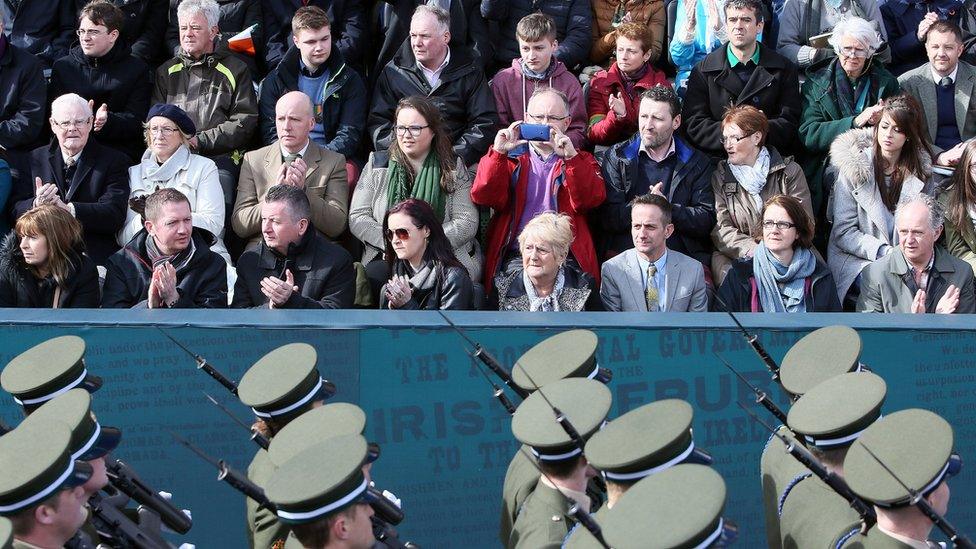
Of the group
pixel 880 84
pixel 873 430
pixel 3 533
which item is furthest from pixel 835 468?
pixel 880 84

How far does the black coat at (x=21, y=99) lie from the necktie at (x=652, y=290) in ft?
13.4

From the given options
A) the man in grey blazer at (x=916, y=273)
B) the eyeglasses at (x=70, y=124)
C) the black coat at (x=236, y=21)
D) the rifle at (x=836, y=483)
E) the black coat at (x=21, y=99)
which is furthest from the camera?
the black coat at (x=236, y=21)

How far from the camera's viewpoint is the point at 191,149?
1012cm

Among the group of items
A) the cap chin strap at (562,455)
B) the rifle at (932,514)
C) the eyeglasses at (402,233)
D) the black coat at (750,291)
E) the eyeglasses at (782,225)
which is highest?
the rifle at (932,514)

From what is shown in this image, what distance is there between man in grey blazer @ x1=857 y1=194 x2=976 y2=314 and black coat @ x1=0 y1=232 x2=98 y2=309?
4.39m

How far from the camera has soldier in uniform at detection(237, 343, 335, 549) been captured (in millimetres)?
6254

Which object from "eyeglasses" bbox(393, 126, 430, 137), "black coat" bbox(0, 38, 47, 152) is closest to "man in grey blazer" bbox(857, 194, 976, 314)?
"eyeglasses" bbox(393, 126, 430, 137)

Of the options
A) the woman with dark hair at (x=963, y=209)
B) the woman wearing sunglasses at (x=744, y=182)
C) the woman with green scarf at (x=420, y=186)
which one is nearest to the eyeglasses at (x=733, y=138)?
the woman wearing sunglasses at (x=744, y=182)

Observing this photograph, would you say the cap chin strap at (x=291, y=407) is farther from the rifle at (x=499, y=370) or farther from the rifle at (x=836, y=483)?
the rifle at (x=836, y=483)

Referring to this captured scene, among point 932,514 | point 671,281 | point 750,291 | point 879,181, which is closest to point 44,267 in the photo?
point 671,281

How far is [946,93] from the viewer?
1070 centimetres

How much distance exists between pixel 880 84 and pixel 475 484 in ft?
15.4

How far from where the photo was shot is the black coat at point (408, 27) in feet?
35.7

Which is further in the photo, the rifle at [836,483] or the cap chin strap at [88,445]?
the cap chin strap at [88,445]
